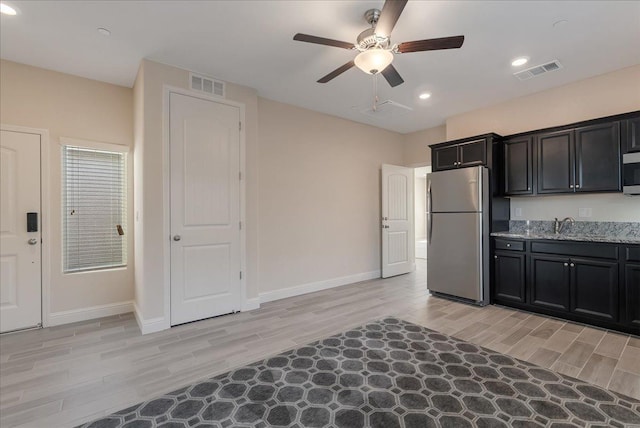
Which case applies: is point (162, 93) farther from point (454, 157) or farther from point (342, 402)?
point (454, 157)

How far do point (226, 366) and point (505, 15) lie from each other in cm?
373

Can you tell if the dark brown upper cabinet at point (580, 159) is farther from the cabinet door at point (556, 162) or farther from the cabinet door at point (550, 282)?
the cabinet door at point (550, 282)

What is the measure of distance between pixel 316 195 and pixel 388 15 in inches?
120

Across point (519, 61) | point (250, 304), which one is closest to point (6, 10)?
point (250, 304)

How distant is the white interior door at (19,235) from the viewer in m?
3.09

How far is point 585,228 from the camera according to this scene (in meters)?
3.63

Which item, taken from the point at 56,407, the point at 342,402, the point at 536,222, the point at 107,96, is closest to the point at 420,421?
the point at 342,402

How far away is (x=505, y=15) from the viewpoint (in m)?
2.41

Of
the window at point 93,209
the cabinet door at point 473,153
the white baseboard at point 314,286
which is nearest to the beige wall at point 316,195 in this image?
the white baseboard at point 314,286

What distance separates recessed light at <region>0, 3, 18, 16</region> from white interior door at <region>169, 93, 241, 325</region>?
4.15 ft

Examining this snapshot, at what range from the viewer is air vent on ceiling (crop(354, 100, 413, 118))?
4.29 metres

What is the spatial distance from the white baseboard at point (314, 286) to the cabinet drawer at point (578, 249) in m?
2.63

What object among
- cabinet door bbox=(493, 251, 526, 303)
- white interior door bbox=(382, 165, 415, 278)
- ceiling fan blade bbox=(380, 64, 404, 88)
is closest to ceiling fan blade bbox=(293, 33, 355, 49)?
ceiling fan blade bbox=(380, 64, 404, 88)

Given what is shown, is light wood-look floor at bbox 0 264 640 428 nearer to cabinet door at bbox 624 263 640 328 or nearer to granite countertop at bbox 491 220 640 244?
cabinet door at bbox 624 263 640 328
